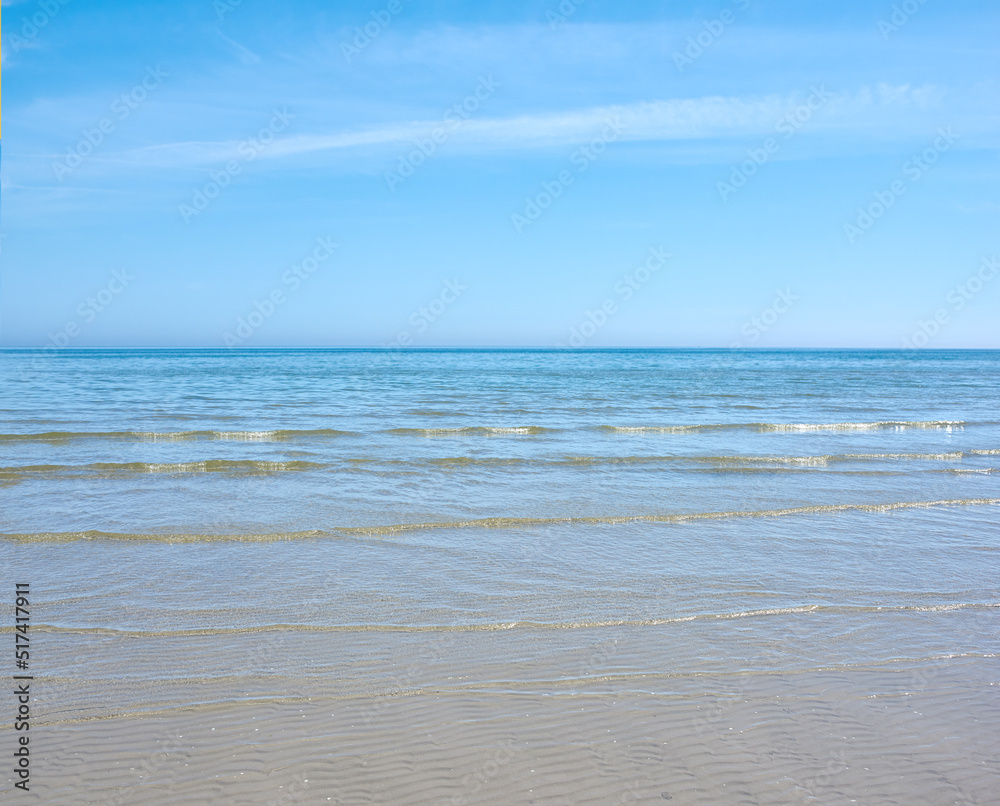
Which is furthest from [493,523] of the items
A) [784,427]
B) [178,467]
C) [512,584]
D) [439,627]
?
[784,427]

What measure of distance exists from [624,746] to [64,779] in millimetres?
3024

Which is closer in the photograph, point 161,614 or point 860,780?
point 860,780

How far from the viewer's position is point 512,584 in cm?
705

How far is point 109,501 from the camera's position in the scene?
10.6 m

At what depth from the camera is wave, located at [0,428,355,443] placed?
55.1ft

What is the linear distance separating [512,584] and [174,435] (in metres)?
13.2

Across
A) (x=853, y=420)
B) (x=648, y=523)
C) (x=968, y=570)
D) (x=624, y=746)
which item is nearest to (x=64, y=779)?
(x=624, y=746)

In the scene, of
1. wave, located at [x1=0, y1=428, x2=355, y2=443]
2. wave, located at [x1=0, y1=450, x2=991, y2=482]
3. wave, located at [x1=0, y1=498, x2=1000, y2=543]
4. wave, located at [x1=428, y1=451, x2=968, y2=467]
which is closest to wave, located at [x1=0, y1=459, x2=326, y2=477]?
wave, located at [x1=0, y1=450, x2=991, y2=482]

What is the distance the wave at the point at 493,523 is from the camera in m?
8.62

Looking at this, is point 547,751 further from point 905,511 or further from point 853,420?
point 853,420

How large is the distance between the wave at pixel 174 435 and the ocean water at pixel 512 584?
217 millimetres

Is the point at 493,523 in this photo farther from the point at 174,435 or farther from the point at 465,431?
the point at 174,435

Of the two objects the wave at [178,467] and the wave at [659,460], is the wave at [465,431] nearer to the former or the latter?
the wave at [178,467]

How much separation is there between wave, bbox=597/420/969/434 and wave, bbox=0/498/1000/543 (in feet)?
29.4
